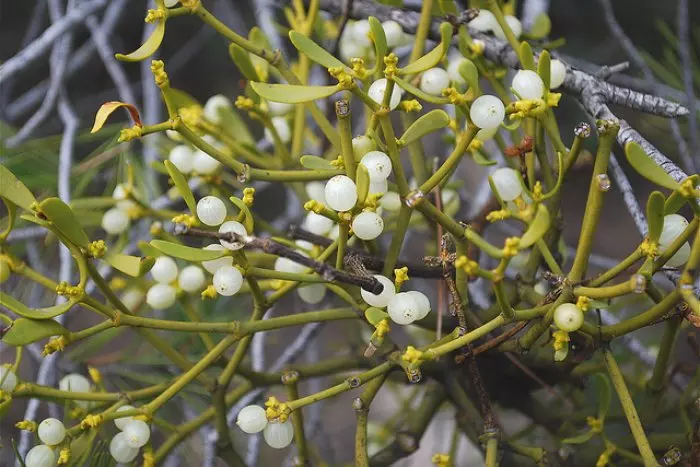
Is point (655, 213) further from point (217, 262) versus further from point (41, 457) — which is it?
point (41, 457)

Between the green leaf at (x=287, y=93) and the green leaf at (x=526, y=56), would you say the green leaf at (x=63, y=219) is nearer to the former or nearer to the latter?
the green leaf at (x=287, y=93)

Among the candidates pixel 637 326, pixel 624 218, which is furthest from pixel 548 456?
pixel 624 218

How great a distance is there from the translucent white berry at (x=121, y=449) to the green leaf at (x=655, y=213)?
31cm

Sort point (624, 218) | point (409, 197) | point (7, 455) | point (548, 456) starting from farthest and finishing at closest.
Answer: point (624, 218), point (7, 455), point (548, 456), point (409, 197)

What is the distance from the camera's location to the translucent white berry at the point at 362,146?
39cm

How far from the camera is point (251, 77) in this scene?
510 millimetres

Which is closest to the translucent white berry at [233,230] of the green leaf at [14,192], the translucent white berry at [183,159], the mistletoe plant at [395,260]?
the mistletoe plant at [395,260]

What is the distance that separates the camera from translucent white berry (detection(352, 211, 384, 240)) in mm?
365

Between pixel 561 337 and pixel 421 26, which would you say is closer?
pixel 561 337

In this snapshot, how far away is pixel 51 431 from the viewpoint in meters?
0.43

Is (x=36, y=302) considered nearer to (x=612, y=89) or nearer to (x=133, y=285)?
(x=133, y=285)

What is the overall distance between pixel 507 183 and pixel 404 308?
0.33 ft

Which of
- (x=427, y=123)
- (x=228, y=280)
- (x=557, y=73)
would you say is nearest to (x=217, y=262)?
(x=228, y=280)

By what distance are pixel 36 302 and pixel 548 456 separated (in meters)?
0.50
